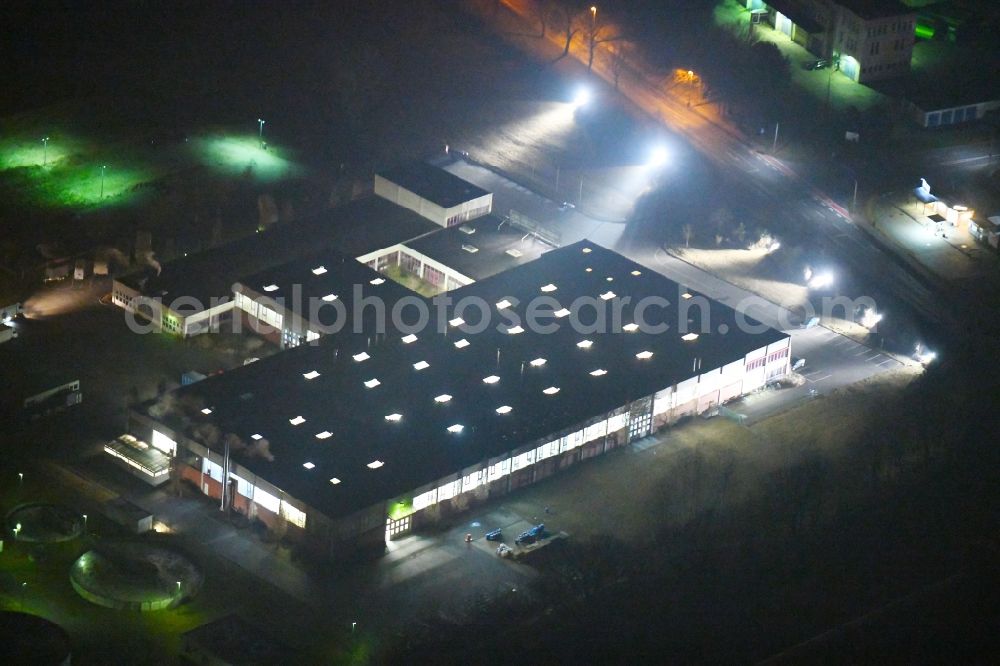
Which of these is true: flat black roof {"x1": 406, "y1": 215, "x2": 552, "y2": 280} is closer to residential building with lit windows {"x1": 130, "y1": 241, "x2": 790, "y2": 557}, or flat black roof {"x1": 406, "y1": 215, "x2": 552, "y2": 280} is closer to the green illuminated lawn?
A: residential building with lit windows {"x1": 130, "y1": 241, "x2": 790, "y2": 557}

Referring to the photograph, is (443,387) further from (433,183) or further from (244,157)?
(244,157)

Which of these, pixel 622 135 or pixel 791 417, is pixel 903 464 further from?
pixel 622 135

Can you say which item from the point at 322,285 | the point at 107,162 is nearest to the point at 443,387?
the point at 322,285

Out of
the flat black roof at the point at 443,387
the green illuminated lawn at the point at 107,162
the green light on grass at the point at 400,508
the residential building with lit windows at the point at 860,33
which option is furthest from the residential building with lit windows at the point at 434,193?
the green light on grass at the point at 400,508

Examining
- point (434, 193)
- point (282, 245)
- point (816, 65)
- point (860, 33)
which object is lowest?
point (282, 245)

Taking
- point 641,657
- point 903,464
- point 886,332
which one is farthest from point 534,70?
point 641,657
